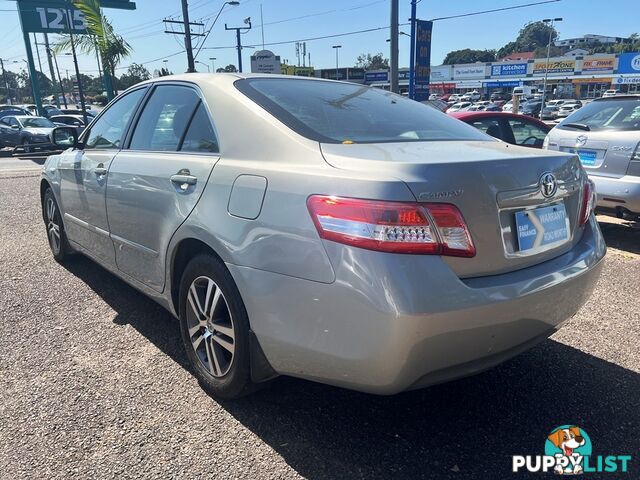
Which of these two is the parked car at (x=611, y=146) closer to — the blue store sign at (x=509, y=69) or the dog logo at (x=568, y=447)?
the dog logo at (x=568, y=447)

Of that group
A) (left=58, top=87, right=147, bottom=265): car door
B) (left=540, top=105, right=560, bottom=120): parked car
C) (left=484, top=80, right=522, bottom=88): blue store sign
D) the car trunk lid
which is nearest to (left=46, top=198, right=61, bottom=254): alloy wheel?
(left=58, top=87, right=147, bottom=265): car door

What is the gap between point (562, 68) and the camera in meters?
71.2

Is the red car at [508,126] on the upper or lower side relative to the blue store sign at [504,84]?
lower

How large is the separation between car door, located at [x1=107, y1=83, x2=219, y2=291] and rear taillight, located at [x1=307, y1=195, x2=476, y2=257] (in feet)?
2.98

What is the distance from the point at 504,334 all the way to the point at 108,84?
22033 millimetres

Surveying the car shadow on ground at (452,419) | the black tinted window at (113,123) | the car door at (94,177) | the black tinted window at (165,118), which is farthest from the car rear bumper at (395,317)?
the black tinted window at (113,123)

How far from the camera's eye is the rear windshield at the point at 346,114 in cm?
246

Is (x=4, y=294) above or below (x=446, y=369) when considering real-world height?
below

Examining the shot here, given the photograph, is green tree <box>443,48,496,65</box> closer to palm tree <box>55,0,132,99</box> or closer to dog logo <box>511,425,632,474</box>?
palm tree <box>55,0,132,99</box>

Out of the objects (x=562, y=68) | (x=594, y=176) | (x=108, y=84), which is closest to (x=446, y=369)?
(x=594, y=176)

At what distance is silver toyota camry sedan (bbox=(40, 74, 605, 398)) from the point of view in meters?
1.83

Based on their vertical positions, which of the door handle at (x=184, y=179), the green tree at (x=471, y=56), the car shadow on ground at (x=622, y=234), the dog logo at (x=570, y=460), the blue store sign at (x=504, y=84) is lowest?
the car shadow on ground at (x=622, y=234)

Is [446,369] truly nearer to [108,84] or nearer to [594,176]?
[594,176]

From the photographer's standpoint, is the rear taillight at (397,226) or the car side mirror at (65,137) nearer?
the rear taillight at (397,226)
